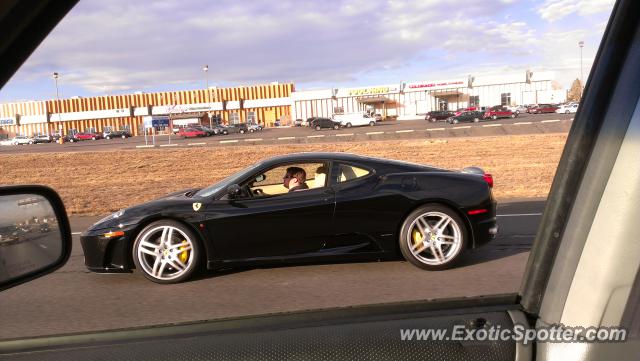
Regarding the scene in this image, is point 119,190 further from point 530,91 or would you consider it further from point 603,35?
point 530,91

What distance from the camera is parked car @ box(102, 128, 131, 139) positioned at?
62.6 metres

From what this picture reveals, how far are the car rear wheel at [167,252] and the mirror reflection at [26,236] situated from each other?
11.8ft

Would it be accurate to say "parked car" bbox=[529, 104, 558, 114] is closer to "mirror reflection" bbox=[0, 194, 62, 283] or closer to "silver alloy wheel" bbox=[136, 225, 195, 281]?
"silver alloy wheel" bbox=[136, 225, 195, 281]

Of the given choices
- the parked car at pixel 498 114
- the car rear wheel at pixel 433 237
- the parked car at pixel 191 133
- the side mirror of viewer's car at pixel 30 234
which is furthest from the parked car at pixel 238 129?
the side mirror of viewer's car at pixel 30 234

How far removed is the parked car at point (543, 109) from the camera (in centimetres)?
5193

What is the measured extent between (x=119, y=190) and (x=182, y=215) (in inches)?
420

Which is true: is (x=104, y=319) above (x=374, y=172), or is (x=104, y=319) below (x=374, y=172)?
below

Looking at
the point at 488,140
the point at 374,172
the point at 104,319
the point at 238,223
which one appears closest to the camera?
the point at 104,319

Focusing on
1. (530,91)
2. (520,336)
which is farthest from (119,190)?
(530,91)

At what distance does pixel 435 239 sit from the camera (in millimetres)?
5949

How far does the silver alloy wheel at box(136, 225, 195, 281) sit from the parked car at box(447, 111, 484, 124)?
46138 mm

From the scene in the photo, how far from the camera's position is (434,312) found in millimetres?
2230

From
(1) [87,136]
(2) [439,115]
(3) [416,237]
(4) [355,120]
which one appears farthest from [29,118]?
(1) [87,136]

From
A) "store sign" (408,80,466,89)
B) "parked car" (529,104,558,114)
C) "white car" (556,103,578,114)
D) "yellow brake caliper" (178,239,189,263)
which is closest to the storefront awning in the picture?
"store sign" (408,80,466,89)
